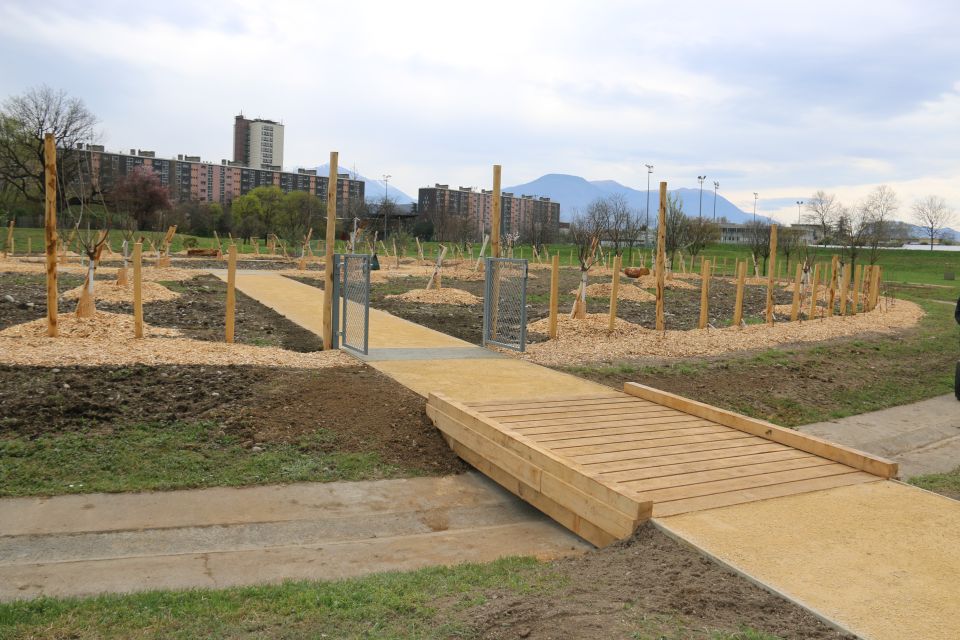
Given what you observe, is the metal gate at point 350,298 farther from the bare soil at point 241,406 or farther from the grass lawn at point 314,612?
the grass lawn at point 314,612

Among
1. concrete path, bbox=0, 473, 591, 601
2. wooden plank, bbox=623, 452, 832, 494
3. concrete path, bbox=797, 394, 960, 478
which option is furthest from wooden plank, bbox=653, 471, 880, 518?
concrete path, bbox=797, 394, 960, 478

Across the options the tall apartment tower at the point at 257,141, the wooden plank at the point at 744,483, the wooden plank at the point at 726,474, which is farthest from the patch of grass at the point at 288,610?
the tall apartment tower at the point at 257,141

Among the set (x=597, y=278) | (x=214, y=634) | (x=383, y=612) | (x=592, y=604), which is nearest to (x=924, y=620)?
(x=592, y=604)

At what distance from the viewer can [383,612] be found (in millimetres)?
3922

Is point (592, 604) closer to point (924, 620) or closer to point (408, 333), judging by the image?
point (924, 620)

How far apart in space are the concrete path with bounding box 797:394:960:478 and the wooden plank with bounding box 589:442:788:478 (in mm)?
1812

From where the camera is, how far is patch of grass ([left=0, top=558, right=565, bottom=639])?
3750 millimetres

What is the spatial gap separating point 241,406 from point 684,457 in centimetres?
440

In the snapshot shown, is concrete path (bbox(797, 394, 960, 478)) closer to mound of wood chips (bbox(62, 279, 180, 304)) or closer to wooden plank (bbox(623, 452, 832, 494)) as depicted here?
wooden plank (bbox(623, 452, 832, 494))

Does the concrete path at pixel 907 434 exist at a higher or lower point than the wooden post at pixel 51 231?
→ lower

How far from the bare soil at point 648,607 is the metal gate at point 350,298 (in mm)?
7025

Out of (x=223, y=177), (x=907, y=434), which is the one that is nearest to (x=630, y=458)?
(x=907, y=434)

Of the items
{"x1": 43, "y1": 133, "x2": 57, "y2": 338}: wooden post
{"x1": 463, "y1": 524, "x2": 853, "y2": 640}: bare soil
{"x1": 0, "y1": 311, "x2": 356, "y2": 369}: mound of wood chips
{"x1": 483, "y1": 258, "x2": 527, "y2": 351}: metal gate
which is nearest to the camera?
{"x1": 463, "y1": 524, "x2": 853, "y2": 640}: bare soil

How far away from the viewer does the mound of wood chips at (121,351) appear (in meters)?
9.43
